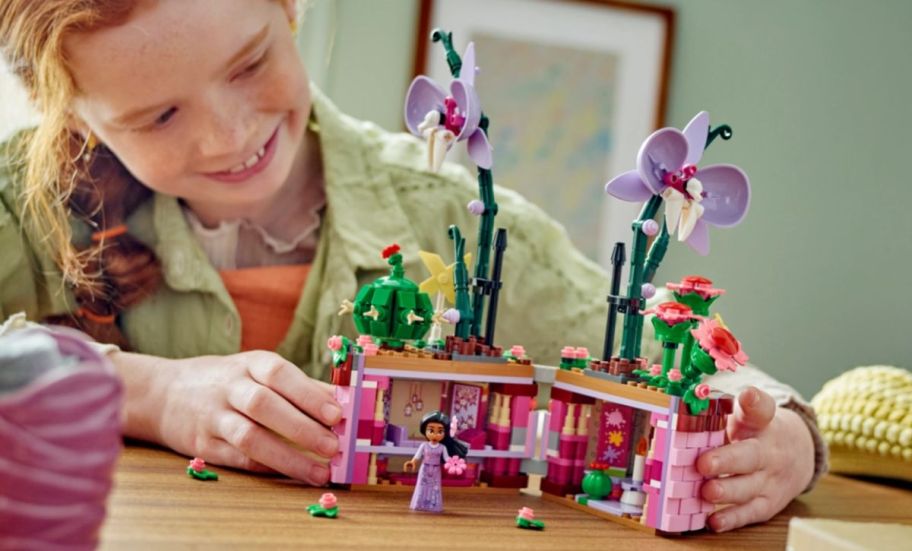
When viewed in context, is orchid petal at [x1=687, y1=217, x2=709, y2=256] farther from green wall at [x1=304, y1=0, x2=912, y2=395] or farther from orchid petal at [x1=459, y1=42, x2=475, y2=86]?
green wall at [x1=304, y1=0, x2=912, y2=395]

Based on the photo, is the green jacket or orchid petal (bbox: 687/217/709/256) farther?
the green jacket

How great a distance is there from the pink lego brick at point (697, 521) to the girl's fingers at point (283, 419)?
0.27 m

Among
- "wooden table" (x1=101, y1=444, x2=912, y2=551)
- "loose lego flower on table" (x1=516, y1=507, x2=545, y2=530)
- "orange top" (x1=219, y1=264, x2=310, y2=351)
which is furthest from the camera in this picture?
"orange top" (x1=219, y1=264, x2=310, y2=351)

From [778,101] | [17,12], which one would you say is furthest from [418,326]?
[778,101]

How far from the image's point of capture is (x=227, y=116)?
106 cm

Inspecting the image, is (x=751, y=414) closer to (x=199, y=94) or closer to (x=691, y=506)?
(x=691, y=506)

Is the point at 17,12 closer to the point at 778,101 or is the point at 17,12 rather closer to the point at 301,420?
the point at 301,420

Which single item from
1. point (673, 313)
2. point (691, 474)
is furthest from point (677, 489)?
point (673, 313)

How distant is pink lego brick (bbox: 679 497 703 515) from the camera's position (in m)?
0.79

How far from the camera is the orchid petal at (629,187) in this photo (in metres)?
0.81

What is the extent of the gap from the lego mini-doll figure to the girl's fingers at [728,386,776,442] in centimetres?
23

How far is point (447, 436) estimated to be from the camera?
81 centimetres

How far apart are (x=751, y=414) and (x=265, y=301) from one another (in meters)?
0.62

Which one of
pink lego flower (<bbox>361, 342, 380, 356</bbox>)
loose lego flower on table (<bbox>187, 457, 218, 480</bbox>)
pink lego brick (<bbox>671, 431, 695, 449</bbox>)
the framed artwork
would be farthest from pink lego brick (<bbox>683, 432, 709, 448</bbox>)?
the framed artwork
